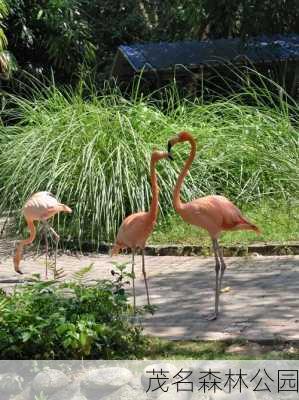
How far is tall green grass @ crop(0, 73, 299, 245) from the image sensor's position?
10.1 m

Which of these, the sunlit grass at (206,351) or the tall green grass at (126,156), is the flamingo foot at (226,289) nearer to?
the sunlit grass at (206,351)

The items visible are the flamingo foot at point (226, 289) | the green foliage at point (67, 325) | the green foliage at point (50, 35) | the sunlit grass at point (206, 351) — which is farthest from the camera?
the green foliage at point (50, 35)

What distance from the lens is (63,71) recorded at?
19.6 m

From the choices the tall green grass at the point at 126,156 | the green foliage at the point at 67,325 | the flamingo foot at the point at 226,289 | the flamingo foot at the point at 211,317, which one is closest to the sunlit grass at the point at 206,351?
the green foliage at the point at 67,325

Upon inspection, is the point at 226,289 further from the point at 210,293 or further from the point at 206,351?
the point at 206,351

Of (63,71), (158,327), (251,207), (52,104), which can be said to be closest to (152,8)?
(63,71)

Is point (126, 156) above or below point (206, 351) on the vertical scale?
above

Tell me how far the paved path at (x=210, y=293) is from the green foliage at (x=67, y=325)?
636 mm

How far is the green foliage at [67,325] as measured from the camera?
5.11 meters

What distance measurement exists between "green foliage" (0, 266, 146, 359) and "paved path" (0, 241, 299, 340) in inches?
25.1

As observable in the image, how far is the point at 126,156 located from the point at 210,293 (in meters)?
3.41

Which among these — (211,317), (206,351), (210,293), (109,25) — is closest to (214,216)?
(211,317)

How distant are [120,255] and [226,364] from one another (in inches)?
189

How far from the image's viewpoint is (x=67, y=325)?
5.12 meters
